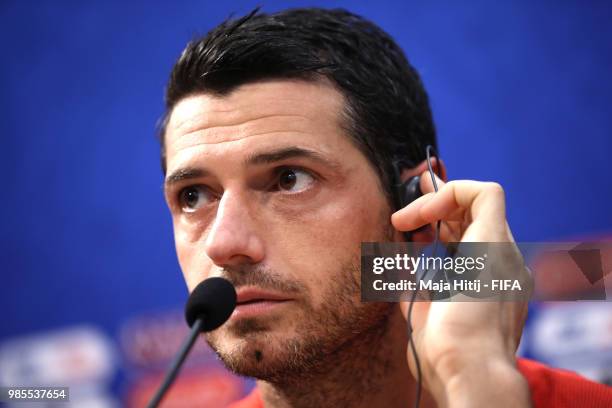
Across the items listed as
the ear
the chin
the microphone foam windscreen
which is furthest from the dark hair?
the microphone foam windscreen

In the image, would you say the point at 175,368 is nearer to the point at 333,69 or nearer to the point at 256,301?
the point at 256,301

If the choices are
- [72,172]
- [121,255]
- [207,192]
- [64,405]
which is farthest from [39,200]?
[207,192]

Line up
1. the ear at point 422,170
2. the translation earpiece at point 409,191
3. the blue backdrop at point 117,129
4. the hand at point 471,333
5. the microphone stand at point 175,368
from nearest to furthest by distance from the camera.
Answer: the microphone stand at point 175,368 < the hand at point 471,333 < the translation earpiece at point 409,191 < the ear at point 422,170 < the blue backdrop at point 117,129

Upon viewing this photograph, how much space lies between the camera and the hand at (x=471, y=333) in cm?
89

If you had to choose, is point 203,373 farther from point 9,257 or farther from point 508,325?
point 508,325

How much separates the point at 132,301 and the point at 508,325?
1.48 meters

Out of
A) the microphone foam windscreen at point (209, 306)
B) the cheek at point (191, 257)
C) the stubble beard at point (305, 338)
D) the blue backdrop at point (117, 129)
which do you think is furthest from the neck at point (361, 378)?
the blue backdrop at point (117, 129)

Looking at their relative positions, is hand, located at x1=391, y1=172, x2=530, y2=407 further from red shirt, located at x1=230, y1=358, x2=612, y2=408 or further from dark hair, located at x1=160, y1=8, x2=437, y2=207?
red shirt, located at x1=230, y1=358, x2=612, y2=408

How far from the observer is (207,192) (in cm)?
130

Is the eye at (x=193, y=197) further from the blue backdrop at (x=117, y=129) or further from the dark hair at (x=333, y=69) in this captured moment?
the blue backdrop at (x=117, y=129)

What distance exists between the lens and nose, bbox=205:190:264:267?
111cm

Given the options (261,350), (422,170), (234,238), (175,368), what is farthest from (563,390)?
(175,368)

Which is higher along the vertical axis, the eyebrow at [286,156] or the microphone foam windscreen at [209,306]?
the eyebrow at [286,156]

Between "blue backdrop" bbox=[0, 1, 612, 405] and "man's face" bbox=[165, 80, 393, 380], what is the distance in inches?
27.2
